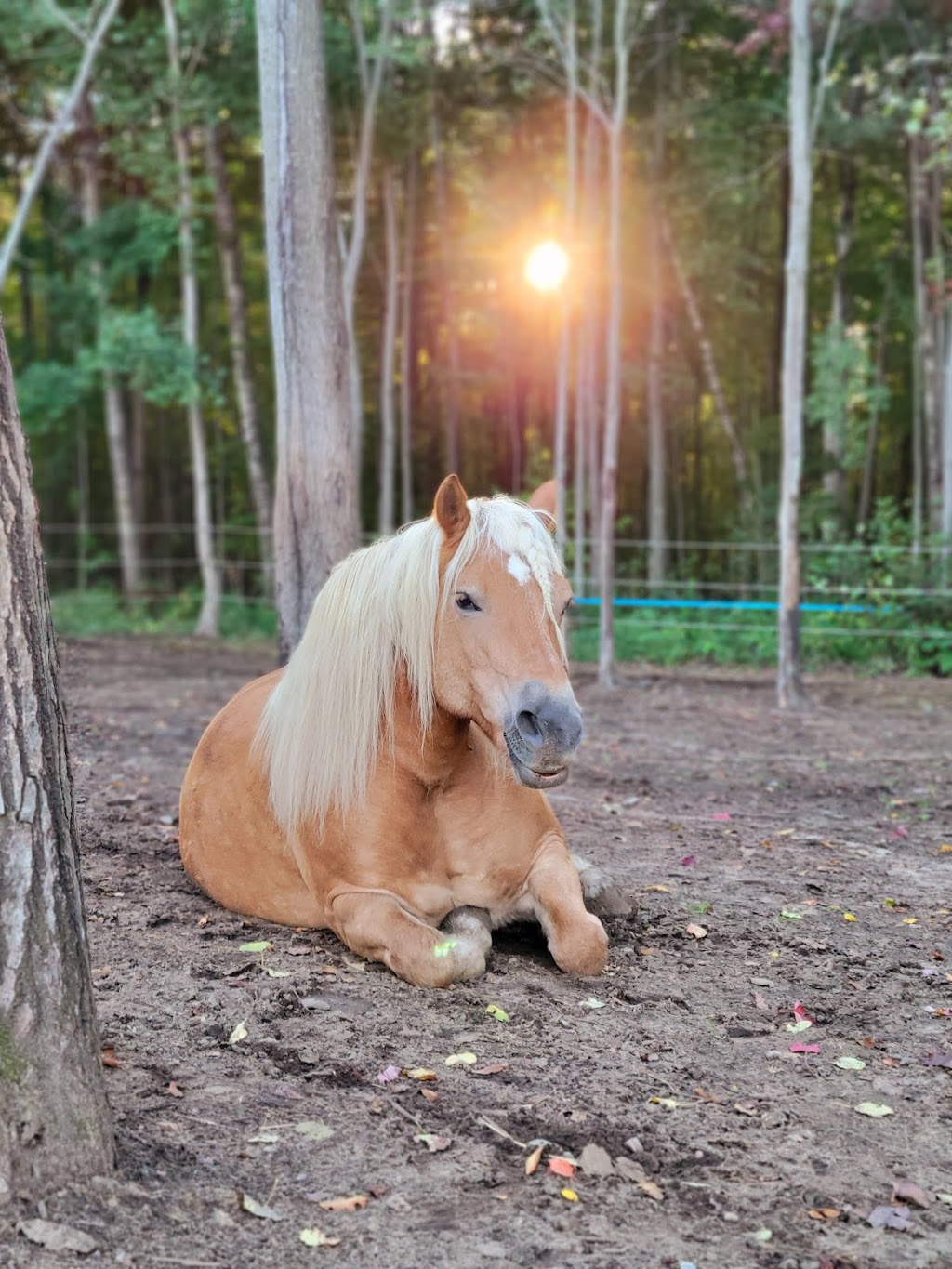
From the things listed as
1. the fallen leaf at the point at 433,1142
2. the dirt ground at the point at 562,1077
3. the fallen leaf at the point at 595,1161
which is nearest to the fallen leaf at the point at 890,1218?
the dirt ground at the point at 562,1077

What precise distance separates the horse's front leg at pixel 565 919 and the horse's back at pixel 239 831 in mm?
837

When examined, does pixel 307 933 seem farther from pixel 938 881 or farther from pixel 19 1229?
pixel 938 881

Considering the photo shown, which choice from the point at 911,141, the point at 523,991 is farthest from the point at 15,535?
the point at 911,141

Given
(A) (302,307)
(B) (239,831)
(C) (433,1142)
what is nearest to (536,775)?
(C) (433,1142)

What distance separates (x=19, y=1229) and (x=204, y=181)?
1865 centimetres

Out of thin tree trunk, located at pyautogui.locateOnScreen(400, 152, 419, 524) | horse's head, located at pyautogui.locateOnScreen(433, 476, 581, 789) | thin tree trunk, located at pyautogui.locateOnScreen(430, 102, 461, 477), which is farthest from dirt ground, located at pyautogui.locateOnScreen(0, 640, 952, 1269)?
thin tree trunk, located at pyautogui.locateOnScreen(430, 102, 461, 477)

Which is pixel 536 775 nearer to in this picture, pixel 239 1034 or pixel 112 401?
pixel 239 1034

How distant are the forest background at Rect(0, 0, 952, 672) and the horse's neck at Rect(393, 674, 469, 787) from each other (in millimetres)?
9306

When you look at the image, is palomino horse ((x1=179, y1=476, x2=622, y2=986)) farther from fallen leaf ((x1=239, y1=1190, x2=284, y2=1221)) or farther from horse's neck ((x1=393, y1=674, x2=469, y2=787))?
fallen leaf ((x1=239, y1=1190, x2=284, y2=1221))

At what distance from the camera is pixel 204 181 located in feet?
60.5

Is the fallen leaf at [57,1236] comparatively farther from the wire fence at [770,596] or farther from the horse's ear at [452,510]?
the wire fence at [770,596]

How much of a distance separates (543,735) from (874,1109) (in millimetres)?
1310

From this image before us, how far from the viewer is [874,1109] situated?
2.96m

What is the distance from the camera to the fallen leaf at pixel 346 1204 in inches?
95.0
